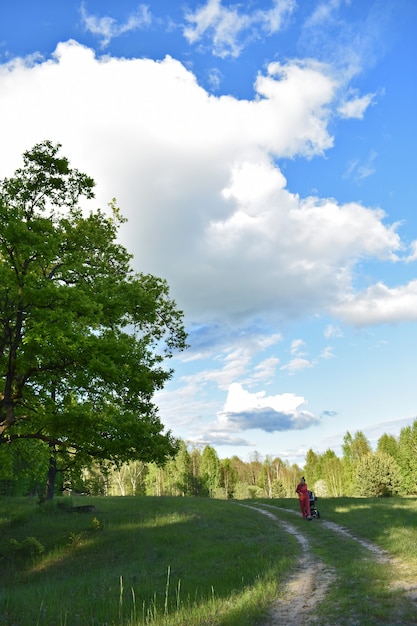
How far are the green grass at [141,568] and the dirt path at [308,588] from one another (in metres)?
0.33

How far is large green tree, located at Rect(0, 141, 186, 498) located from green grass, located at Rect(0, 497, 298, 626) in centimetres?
344

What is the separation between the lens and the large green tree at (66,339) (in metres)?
13.2

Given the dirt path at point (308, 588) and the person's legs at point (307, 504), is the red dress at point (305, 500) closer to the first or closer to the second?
the person's legs at point (307, 504)

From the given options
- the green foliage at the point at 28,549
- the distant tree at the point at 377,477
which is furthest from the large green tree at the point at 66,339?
the distant tree at the point at 377,477

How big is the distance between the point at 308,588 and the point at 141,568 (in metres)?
5.98

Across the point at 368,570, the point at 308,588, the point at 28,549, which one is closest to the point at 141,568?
the point at 28,549

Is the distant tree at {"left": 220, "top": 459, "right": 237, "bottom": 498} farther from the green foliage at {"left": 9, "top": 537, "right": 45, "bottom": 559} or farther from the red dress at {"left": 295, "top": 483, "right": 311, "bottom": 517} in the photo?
the green foliage at {"left": 9, "top": 537, "right": 45, "bottom": 559}

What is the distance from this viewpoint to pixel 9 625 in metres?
8.79

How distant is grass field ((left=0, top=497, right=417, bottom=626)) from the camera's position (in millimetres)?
8281

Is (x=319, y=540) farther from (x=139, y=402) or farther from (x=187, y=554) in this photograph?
(x=139, y=402)

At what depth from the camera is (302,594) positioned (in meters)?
8.96

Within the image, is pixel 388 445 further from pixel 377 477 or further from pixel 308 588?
pixel 308 588

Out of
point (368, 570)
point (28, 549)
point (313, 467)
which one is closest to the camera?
point (368, 570)

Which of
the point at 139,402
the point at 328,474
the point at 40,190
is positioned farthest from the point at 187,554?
the point at 328,474
